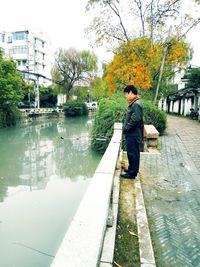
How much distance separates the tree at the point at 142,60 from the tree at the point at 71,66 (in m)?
22.3

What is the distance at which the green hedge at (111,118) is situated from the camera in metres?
→ 11.1

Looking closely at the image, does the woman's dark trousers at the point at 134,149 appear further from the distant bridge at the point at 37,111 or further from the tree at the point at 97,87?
the tree at the point at 97,87

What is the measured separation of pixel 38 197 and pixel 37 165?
3929mm

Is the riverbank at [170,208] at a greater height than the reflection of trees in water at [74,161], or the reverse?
the riverbank at [170,208]

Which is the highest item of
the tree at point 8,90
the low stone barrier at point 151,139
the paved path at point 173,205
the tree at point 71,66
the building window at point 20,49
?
the building window at point 20,49

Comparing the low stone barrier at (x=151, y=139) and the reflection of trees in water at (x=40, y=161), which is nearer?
the low stone barrier at (x=151, y=139)

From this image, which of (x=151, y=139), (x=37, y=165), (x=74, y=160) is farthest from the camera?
(x=74, y=160)

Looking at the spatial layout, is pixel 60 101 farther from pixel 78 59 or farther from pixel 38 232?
pixel 38 232

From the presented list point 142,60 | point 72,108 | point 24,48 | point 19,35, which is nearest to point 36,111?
point 72,108

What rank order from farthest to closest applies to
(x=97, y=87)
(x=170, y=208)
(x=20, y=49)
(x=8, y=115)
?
(x=20, y=49)
(x=97, y=87)
(x=8, y=115)
(x=170, y=208)

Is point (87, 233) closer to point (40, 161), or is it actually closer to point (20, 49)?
point (40, 161)

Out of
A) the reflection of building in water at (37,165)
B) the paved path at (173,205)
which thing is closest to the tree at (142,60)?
the reflection of building in water at (37,165)

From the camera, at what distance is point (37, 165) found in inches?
455

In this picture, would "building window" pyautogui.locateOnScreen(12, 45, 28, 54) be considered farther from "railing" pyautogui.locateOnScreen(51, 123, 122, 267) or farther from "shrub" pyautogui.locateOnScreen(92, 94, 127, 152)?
"railing" pyautogui.locateOnScreen(51, 123, 122, 267)
